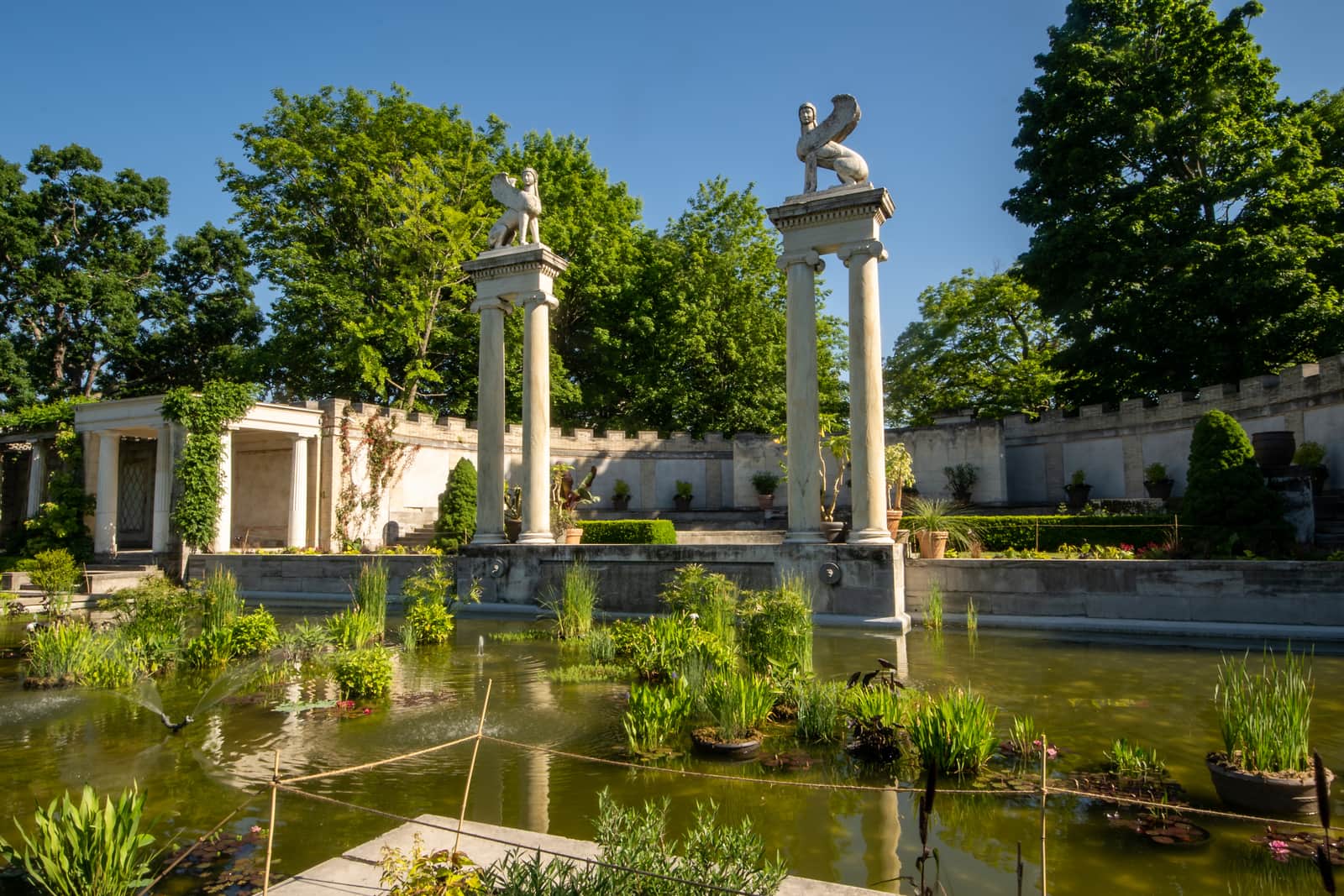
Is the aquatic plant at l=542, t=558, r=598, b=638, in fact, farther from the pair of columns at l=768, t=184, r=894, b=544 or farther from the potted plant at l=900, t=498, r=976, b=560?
the potted plant at l=900, t=498, r=976, b=560

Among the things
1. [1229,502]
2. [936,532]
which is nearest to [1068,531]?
[1229,502]

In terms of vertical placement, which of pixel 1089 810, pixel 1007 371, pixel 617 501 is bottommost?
pixel 1089 810

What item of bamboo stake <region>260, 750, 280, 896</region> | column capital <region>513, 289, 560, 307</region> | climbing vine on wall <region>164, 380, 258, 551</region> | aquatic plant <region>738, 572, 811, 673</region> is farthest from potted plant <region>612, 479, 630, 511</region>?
bamboo stake <region>260, 750, 280, 896</region>

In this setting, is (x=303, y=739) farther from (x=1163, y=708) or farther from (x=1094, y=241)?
(x=1094, y=241)

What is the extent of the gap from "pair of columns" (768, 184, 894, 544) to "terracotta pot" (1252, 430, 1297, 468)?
10.7m

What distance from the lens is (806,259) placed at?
14.0m

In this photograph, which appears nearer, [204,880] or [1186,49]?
[204,880]

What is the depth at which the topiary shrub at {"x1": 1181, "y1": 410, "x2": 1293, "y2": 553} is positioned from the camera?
12.8 m

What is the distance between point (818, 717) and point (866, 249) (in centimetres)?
947

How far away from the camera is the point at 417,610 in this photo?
1180cm

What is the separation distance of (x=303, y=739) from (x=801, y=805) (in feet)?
13.9

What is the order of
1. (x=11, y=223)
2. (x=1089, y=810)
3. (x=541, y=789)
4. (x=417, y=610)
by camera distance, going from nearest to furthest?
1. (x=1089, y=810)
2. (x=541, y=789)
3. (x=417, y=610)
4. (x=11, y=223)

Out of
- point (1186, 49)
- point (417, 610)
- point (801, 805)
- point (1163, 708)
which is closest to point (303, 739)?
point (801, 805)

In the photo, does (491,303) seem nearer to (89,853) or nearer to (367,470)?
(367,470)
